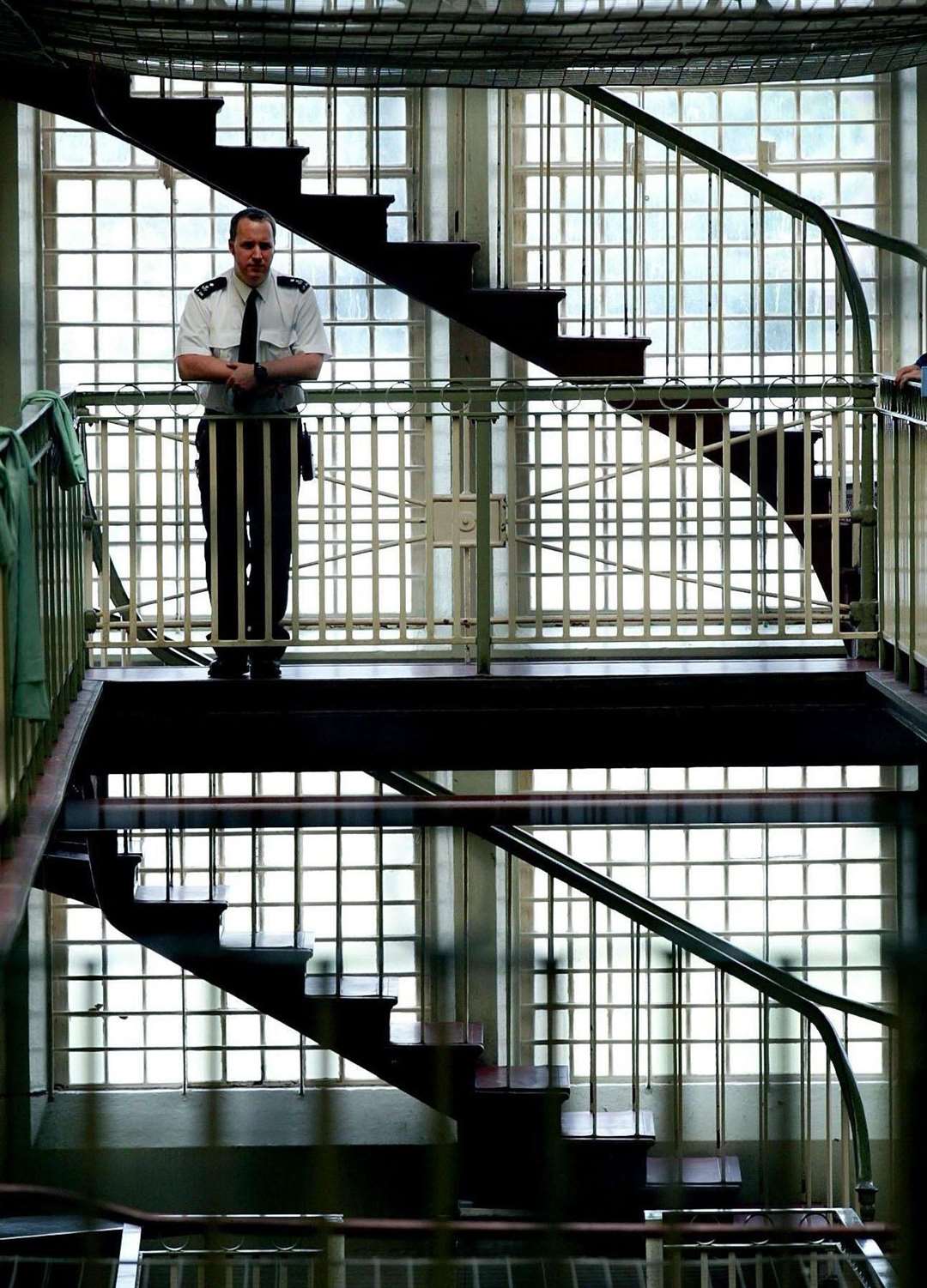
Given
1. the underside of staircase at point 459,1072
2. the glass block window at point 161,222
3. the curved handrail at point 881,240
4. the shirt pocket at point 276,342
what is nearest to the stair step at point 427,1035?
the underside of staircase at point 459,1072

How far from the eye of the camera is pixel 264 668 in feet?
20.2

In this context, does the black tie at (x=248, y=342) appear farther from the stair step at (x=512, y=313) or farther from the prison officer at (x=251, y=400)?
the stair step at (x=512, y=313)

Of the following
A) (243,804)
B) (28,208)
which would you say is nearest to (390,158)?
(28,208)

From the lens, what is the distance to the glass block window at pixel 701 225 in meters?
8.17

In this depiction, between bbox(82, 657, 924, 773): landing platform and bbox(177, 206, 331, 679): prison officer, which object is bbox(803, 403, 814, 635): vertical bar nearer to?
bbox(82, 657, 924, 773): landing platform

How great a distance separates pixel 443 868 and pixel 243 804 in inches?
224

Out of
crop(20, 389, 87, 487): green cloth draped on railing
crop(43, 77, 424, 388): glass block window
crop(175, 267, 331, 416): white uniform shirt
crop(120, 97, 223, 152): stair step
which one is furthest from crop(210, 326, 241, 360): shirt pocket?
crop(43, 77, 424, 388): glass block window

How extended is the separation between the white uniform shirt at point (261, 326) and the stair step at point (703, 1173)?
2852mm

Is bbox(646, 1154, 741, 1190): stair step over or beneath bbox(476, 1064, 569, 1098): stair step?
beneath

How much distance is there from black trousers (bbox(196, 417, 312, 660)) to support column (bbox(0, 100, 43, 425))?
2073 millimetres

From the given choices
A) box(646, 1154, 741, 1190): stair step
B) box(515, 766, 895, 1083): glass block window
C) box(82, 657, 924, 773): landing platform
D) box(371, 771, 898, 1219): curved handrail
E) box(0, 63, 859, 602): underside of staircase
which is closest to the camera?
box(371, 771, 898, 1219): curved handrail

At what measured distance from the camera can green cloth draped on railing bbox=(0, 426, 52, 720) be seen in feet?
13.5

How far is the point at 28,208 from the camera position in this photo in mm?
7977

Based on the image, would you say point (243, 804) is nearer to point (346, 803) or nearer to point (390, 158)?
point (346, 803)
